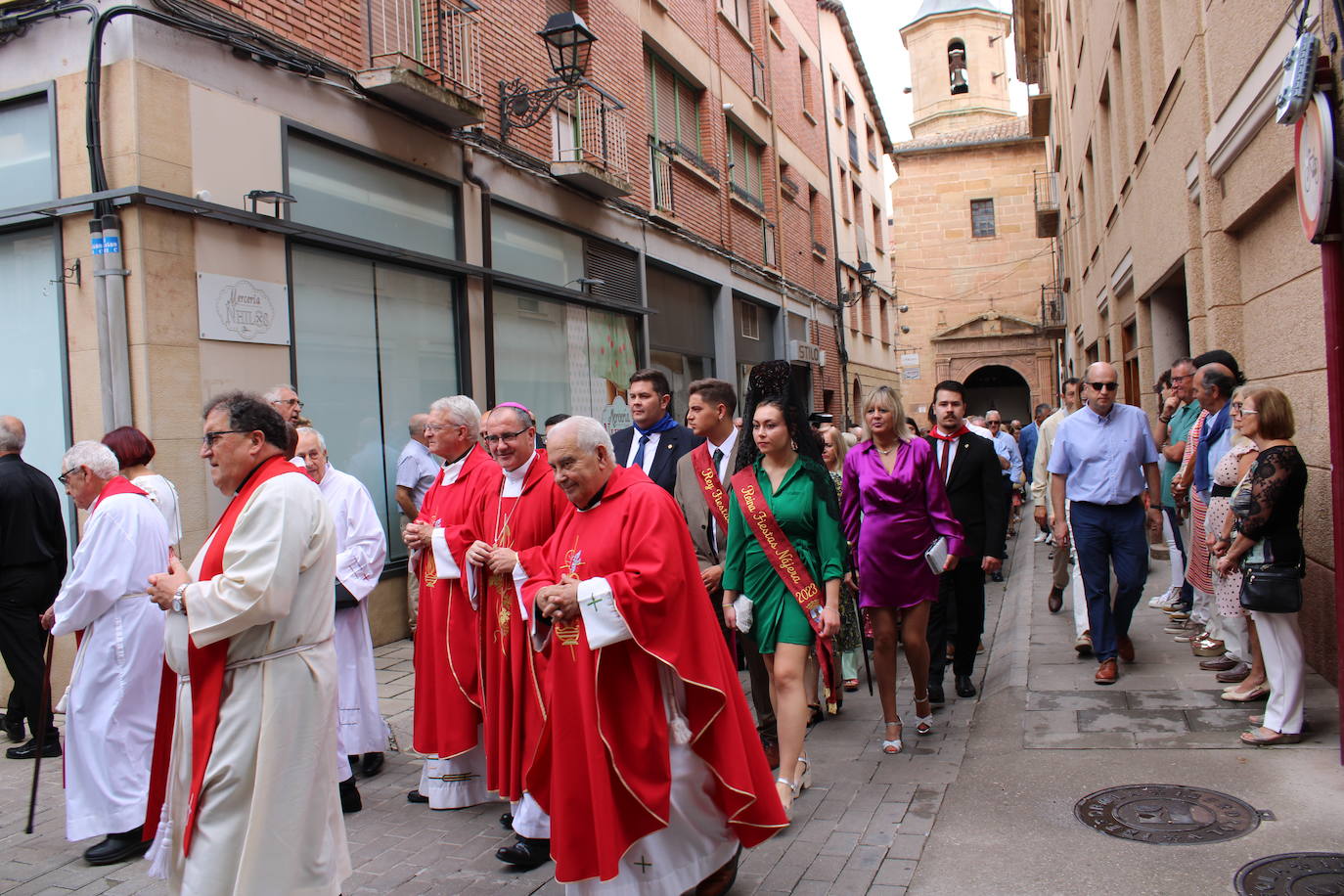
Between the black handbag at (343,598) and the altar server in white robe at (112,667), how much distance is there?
88 centimetres

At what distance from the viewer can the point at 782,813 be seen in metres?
4.08

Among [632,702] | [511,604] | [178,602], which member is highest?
[178,602]

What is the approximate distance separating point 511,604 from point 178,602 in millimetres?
1620

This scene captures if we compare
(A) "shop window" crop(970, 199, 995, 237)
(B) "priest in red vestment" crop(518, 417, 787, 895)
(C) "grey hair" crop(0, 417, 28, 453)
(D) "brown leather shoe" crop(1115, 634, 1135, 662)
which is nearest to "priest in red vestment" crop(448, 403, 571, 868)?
(B) "priest in red vestment" crop(518, 417, 787, 895)

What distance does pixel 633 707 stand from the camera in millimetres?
3859

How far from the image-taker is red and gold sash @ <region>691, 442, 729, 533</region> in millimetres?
5961

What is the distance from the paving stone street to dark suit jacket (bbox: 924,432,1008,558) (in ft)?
3.24

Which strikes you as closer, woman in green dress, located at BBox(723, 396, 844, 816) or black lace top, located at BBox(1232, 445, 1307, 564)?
woman in green dress, located at BBox(723, 396, 844, 816)

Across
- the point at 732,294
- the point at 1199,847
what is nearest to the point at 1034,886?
the point at 1199,847

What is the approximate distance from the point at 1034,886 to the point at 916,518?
2315 mm

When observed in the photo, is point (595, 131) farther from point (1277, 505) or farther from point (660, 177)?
point (1277, 505)

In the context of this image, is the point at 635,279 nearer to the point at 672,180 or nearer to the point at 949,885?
the point at 672,180

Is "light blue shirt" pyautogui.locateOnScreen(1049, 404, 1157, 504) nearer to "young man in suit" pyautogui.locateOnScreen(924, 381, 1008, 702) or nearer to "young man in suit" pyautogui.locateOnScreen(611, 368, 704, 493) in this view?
"young man in suit" pyautogui.locateOnScreen(924, 381, 1008, 702)

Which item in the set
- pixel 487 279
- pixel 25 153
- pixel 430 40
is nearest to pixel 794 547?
pixel 25 153
